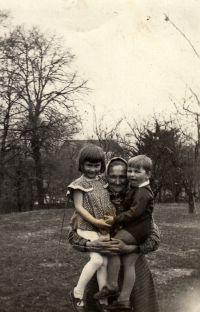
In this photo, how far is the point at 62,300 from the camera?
517 centimetres

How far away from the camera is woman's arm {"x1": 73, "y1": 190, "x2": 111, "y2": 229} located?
2.09 m

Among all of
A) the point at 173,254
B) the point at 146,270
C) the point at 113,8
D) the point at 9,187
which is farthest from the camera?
the point at 9,187

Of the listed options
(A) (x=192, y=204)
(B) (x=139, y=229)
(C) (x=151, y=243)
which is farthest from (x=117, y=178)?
(A) (x=192, y=204)

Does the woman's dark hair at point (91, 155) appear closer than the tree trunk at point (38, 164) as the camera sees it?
Yes

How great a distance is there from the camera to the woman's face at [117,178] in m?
2.20

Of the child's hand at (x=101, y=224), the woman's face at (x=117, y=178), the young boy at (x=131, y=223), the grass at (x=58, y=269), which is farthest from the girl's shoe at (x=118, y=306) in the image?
the grass at (x=58, y=269)

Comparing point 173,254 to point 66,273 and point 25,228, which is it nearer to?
point 66,273

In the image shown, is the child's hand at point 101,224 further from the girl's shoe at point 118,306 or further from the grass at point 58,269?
the grass at point 58,269

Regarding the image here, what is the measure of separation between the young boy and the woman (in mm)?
43

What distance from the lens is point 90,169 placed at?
2246mm

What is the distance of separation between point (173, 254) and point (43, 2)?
5.45 m

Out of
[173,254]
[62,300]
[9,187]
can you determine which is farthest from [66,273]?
[9,187]

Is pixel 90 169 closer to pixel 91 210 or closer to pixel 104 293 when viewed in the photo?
pixel 91 210

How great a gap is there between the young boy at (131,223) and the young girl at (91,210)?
0.05 m
